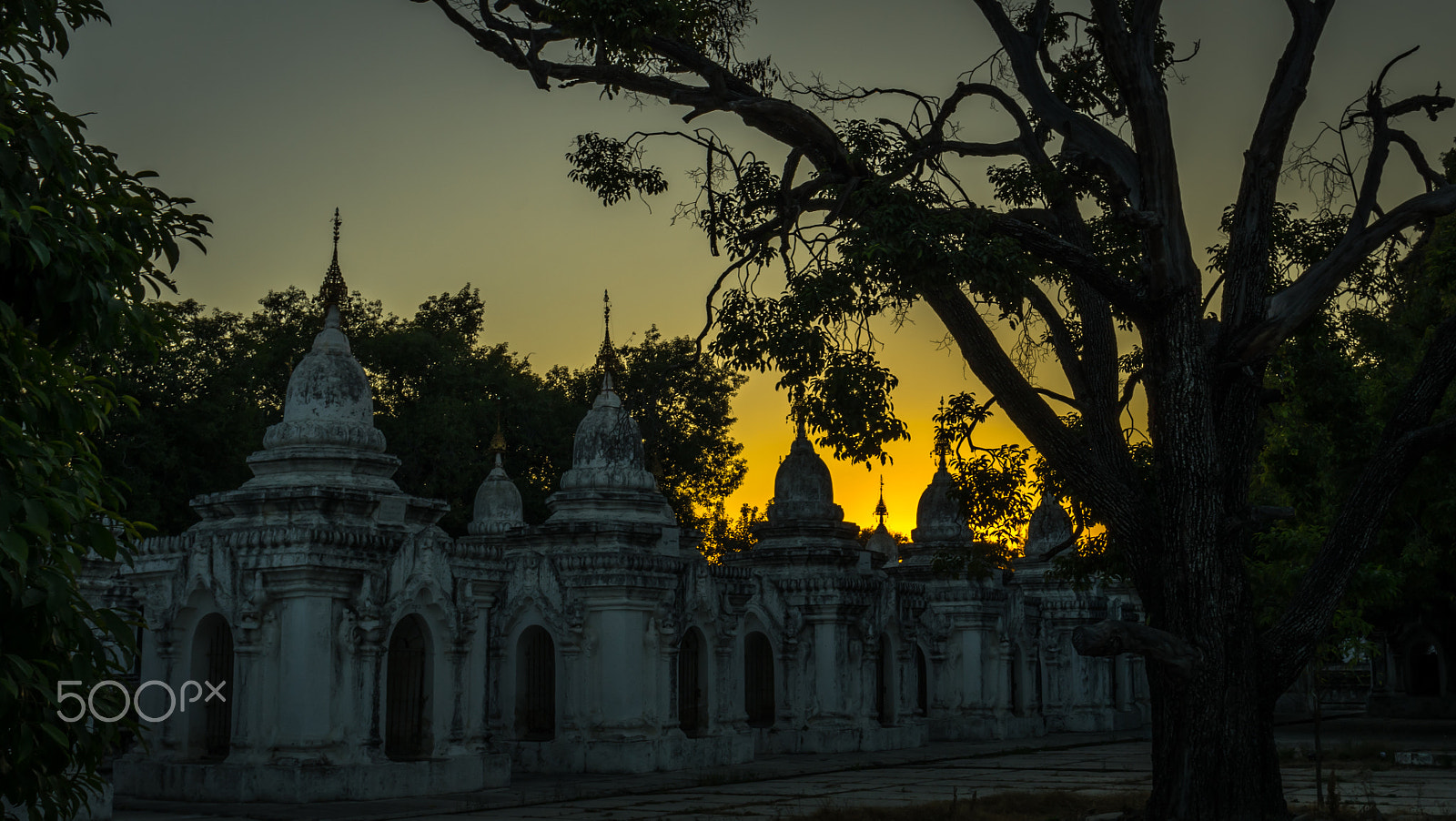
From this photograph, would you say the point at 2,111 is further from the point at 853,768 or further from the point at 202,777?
the point at 853,768

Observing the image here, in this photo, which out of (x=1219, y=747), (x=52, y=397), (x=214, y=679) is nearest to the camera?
(x=52, y=397)

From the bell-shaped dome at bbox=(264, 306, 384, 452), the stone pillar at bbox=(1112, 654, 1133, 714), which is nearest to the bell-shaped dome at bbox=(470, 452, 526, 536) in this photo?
the bell-shaped dome at bbox=(264, 306, 384, 452)

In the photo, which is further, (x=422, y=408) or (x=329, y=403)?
(x=422, y=408)

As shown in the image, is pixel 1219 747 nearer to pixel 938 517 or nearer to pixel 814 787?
pixel 814 787

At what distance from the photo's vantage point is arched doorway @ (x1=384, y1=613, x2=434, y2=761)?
687 inches

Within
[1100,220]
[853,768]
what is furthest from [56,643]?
[853,768]

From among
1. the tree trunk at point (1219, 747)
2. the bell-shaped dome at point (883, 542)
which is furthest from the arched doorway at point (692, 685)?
the bell-shaped dome at point (883, 542)

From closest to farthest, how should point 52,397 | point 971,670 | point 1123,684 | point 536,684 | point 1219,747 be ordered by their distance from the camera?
point 52,397 → point 1219,747 → point 536,684 → point 971,670 → point 1123,684

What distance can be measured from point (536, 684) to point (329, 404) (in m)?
5.78

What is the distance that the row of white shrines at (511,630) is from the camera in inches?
646

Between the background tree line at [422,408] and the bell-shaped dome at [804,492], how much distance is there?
9.66 feet

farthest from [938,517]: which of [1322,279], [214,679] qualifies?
[1322,279]

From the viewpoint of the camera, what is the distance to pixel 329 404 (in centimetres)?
1770

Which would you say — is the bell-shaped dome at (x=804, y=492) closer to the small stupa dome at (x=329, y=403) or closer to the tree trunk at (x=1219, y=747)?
the small stupa dome at (x=329, y=403)
